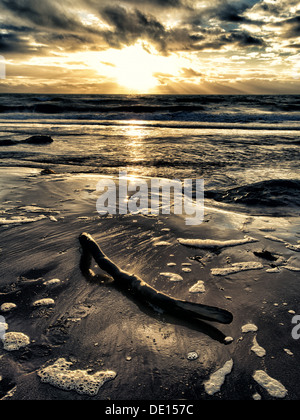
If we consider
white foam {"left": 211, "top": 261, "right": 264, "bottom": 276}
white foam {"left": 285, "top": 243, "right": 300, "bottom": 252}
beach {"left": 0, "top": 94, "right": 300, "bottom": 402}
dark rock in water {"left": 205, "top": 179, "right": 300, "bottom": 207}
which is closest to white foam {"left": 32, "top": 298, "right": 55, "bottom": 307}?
beach {"left": 0, "top": 94, "right": 300, "bottom": 402}

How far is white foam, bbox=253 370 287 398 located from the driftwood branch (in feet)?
1.20

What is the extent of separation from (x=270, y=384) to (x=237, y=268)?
4.24ft

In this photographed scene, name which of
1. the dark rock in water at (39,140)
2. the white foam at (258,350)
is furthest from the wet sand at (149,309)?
the dark rock in water at (39,140)

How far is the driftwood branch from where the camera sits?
2.09 m

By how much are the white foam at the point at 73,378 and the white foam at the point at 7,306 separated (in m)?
0.70

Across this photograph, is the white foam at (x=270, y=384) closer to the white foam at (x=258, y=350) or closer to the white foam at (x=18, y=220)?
the white foam at (x=258, y=350)

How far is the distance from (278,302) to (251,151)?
839 cm

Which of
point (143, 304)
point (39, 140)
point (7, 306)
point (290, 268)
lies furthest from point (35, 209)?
point (39, 140)

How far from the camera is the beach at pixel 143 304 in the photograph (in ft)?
5.64

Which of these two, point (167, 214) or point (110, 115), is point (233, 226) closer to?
point (167, 214)

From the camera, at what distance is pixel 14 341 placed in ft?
6.45

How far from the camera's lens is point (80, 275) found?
273 centimetres

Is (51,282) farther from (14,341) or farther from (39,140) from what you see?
(39,140)

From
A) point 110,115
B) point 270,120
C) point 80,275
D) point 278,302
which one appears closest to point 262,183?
point 278,302
